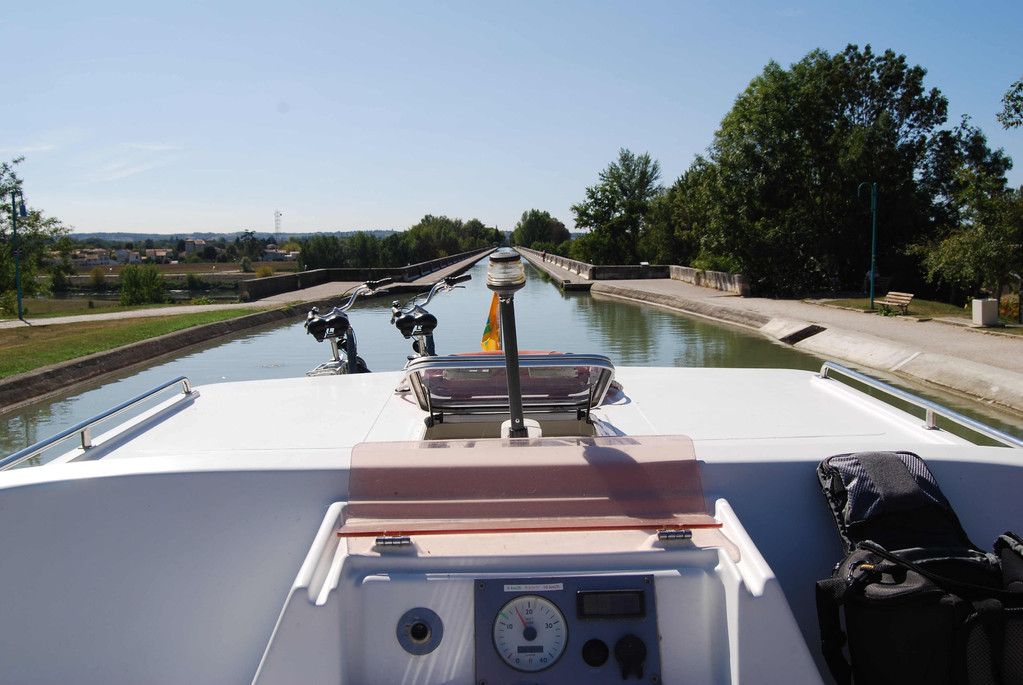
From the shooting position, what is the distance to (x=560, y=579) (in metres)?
1.82

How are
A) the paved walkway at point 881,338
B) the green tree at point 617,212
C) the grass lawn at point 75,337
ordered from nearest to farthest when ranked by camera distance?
the paved walkway at point 881,338, the grass lawn at point 75,337, the green tree at point 617,212

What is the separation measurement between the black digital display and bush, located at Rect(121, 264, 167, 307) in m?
29.3

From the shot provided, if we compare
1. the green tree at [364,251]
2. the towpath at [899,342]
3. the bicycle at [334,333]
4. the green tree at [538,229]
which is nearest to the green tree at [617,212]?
the green tree at [364,251]

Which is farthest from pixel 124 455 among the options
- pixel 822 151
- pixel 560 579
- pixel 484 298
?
pixel 822 151

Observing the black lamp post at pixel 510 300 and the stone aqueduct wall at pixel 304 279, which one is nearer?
the black lamp post at pixel 510 300

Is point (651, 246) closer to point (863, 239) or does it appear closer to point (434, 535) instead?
point (863, 239)

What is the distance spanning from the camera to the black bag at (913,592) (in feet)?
5.62

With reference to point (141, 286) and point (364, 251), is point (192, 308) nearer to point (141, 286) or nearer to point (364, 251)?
point (141, 286)

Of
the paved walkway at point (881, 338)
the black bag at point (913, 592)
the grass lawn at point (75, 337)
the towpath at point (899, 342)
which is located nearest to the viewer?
the black bag at point (913, 592)

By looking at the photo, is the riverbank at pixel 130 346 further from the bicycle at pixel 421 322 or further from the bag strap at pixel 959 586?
the bag strap at pixel 959 586

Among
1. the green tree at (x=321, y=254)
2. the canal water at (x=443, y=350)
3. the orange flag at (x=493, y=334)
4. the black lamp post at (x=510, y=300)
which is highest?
the green tree at (x=321, y=254)

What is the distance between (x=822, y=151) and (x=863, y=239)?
9.43ft

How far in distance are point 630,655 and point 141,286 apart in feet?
98.9

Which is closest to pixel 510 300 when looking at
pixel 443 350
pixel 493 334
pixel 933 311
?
pixel 493 334
